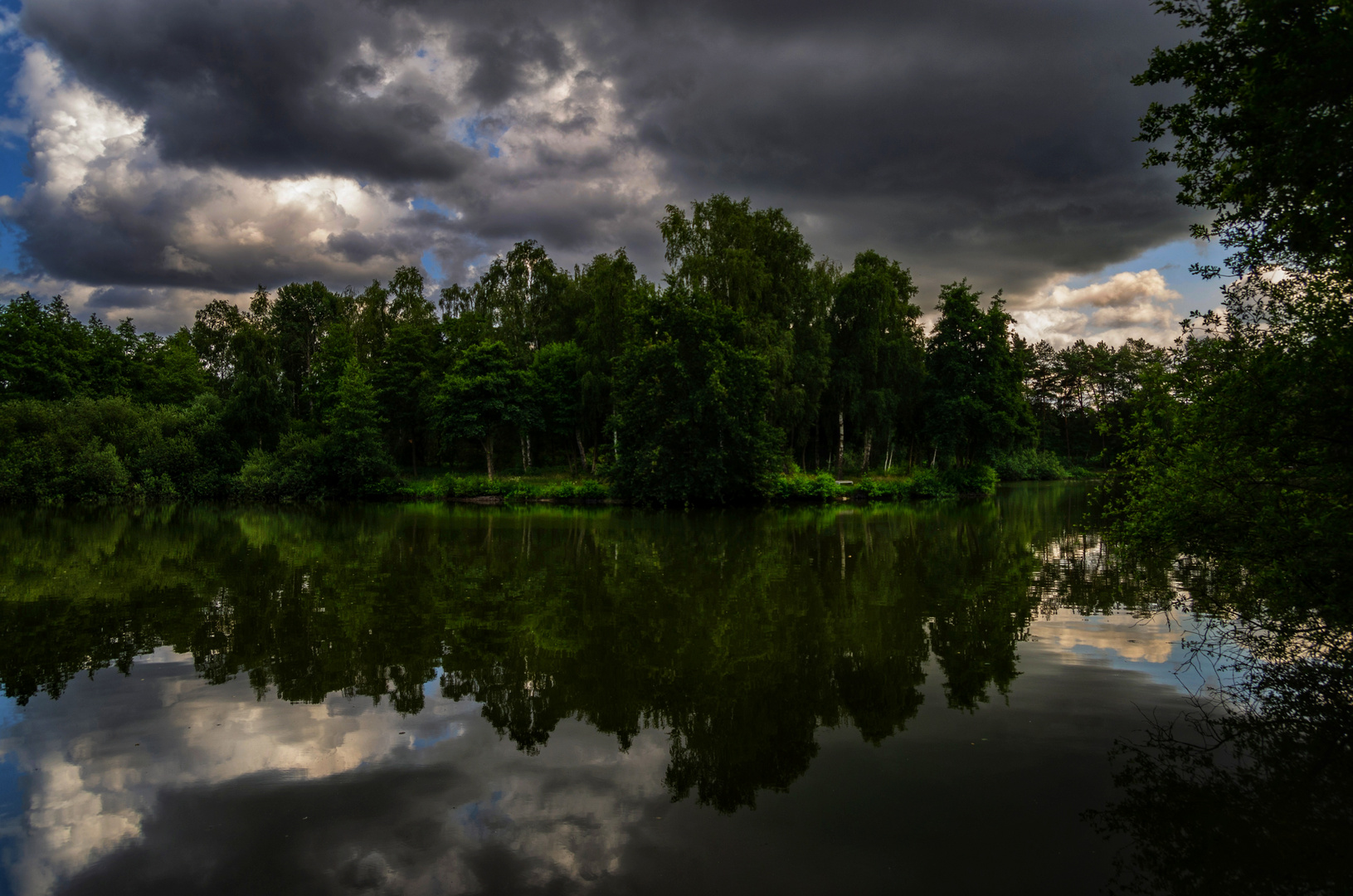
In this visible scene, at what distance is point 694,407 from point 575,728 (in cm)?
2591

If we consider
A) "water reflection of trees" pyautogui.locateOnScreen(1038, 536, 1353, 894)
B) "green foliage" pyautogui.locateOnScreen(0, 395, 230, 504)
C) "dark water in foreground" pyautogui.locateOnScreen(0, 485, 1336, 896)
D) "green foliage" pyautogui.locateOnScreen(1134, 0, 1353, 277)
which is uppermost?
"green foliage" pyautogui.locateOnScreen(1134, 0, 1353, 277)

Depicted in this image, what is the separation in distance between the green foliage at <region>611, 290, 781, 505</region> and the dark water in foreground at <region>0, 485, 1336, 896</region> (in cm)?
1832

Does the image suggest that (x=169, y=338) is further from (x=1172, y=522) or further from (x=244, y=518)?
(x=1172, y=522)

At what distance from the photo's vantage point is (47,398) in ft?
157

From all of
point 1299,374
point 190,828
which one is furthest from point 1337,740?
point 190,828

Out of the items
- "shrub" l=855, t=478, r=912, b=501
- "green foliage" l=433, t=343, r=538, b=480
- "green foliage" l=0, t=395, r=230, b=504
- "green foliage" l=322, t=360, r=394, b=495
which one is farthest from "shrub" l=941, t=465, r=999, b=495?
"green foliage" l=0, t=395, r=230, b=504

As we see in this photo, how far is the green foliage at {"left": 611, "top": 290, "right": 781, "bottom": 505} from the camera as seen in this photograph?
106 ft

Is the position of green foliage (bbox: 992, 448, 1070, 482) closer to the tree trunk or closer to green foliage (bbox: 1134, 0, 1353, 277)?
the tree trunk

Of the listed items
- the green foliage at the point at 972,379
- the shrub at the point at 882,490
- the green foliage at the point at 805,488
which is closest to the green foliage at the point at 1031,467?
the green foliage at the point at 972,379

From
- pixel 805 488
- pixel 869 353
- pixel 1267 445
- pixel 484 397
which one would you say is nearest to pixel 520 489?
pixel 484 397

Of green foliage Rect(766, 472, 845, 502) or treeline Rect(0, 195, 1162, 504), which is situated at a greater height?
treeline Rect(0, 195, 1162, 504)

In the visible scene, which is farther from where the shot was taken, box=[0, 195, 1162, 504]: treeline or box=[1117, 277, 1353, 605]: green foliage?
box=[0, 195, 1162, 504]: treeline

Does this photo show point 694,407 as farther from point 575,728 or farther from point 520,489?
point 575,728

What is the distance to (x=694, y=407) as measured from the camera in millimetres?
32000
